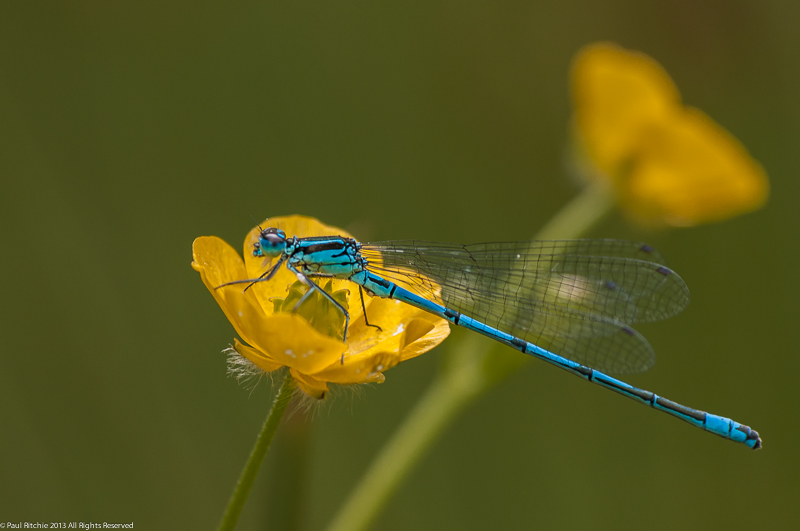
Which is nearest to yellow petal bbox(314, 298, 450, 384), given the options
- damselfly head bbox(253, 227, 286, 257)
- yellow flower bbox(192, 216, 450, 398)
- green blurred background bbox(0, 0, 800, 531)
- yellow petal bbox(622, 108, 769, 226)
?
yellow flower bbox(192, 216, 450, 398)

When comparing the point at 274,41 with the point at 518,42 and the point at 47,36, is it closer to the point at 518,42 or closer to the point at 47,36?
the point at 47,36

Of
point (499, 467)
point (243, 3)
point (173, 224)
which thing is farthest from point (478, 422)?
point (243, 3)

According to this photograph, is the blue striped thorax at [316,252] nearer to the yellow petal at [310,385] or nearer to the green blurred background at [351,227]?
the green blurred background at [351,227]

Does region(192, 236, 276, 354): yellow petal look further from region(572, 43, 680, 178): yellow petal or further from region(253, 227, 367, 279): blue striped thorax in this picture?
region(572, 43, 680, 178): yellow petal

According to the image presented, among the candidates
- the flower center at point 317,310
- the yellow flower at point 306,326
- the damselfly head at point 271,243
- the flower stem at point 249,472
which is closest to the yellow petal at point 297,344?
the yellow flower at point 306,326

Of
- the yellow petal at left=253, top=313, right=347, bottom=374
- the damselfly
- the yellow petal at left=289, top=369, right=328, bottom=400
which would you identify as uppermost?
the damselfly
